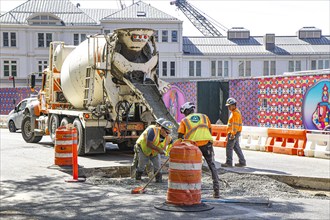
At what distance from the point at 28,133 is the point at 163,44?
42.6m

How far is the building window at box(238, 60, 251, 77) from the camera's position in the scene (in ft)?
214

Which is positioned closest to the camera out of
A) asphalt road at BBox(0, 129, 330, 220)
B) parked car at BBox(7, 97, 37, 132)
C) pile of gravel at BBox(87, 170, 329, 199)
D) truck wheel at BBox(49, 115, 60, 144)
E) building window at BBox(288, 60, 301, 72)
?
asphalt road at BBox(0, 129, 330, 220)

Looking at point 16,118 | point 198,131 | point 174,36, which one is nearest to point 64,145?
point 198,131

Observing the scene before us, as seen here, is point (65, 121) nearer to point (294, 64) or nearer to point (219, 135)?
point (219, 135)

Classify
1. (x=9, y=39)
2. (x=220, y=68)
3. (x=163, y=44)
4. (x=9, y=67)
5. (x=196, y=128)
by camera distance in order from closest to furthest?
(x=196, y=128), (x=9, y=39), (x=9, y=67), (x=163, y=44), (x=220, y=68)

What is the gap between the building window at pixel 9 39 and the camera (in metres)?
62.2

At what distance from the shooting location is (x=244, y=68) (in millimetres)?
65375

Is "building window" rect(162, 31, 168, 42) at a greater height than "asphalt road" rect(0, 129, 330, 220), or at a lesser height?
greater

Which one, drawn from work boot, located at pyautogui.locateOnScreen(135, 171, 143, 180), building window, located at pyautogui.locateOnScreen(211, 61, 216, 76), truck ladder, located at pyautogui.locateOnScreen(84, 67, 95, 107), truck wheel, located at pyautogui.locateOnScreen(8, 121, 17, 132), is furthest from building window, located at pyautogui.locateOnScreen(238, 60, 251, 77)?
work boot, located at pyautogui.locateOnScreen(135, 171, 143, 180)

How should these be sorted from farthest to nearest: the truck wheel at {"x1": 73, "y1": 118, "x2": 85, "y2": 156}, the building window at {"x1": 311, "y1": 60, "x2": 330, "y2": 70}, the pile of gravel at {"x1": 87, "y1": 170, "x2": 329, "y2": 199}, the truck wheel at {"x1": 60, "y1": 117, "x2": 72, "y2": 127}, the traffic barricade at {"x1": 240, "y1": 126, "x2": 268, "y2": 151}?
the building window at {"x1": 311, "y1": 60, "x2": 330, "y2": 70} < the traffic barricade at {"x1": 240, "y1": 126, "x2": 268, "y2": 151} < the truck wheel at {"x1": 60, "y1": 117, "x2": 72, "y2": 127} < the truck wheel at {"x1": 73, "y1": 118, "x2": 85, "y2": 156} < the pile of gravel at {"x1": 87, "y1": 170, "x2": 329, "y2": 199}

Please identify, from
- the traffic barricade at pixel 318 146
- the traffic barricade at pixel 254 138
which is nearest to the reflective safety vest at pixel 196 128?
the traffic barricade at pixel 318 146

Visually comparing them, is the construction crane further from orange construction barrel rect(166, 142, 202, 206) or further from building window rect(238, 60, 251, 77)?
orange construction barrel rect(166, 142, 202, 206)

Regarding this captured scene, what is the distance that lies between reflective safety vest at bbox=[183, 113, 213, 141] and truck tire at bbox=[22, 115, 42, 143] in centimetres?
1307

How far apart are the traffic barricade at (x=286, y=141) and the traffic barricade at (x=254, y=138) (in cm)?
27
